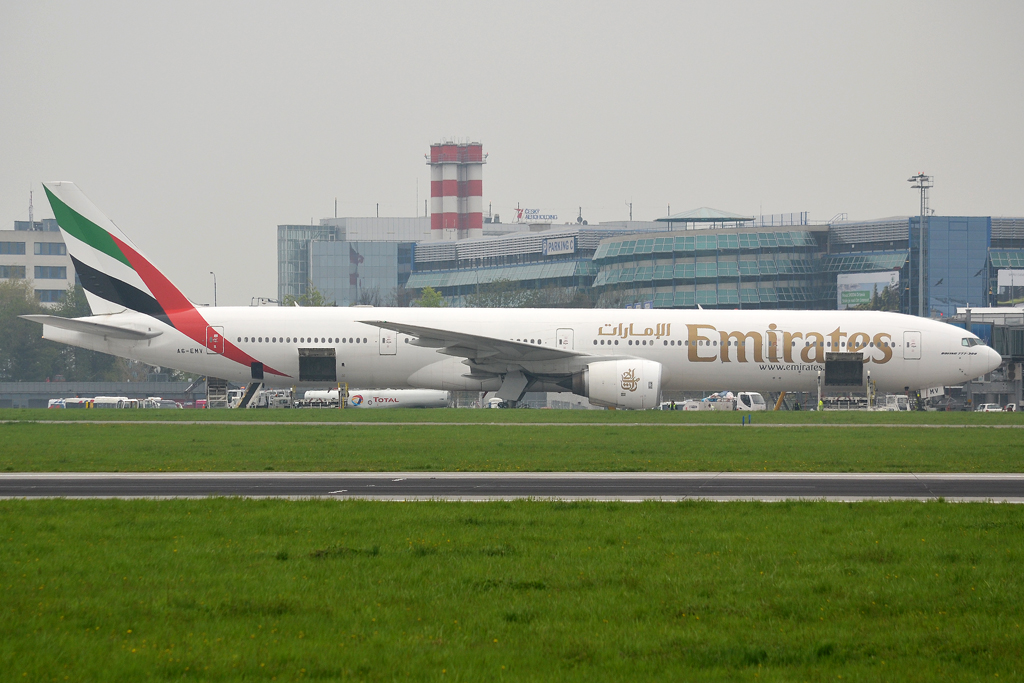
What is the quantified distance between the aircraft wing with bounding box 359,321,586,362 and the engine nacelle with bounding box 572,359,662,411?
1262 mm

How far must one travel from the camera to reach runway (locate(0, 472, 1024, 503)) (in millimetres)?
16141

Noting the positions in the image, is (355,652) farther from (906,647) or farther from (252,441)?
(252,441)

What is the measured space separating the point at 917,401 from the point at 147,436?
31.1 m

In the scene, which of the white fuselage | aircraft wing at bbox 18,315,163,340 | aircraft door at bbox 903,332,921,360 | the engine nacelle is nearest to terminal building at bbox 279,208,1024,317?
the white fuselage

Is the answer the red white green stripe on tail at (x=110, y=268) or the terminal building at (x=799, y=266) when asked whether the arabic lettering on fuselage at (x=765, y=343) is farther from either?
the terminal building at (x=799, y=266)

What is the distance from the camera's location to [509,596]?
29.8 ft

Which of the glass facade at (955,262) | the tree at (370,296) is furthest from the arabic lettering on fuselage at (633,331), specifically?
the tree at (370,296)

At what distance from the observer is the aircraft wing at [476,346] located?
36906mm

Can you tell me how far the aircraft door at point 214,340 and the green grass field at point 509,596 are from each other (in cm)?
2608

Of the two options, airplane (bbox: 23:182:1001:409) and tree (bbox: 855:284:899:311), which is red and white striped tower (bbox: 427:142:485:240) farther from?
airplane (bbox: 23:182:1001:409)

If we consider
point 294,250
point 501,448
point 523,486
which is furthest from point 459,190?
point 523,486

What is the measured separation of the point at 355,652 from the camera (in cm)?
743

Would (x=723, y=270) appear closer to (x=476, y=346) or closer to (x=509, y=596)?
(x=476, y=346)

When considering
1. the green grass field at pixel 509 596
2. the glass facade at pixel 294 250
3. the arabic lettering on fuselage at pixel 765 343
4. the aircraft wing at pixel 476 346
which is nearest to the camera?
the green grass field at pixel 509 596
